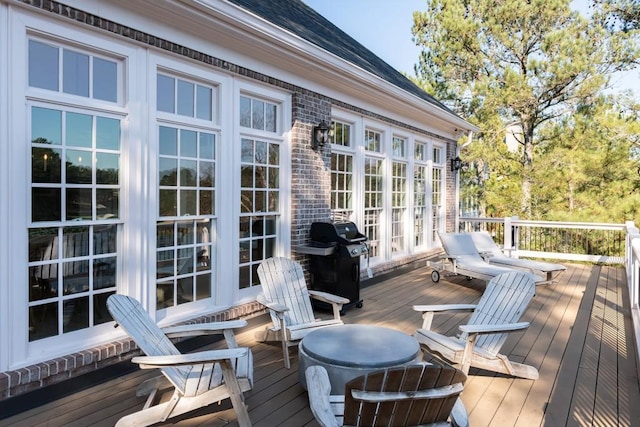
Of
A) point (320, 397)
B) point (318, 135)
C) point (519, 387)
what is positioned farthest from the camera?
point (318, 135)

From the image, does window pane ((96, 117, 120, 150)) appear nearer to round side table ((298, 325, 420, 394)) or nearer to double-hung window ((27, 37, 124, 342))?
double-hung window ((27, 37, 124, 342))

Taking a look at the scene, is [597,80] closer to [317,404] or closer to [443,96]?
[443,96]

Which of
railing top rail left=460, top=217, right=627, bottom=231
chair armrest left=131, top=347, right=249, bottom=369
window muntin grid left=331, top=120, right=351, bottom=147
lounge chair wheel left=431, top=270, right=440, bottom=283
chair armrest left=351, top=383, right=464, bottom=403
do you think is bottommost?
lounge chair wheel left=431, top=270, right=440, bottom=283

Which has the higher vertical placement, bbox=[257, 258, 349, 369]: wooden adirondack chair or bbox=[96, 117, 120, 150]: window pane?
bbox=[96, 117, 120, 150]: window pane

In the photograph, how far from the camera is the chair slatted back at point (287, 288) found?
14.3 ft

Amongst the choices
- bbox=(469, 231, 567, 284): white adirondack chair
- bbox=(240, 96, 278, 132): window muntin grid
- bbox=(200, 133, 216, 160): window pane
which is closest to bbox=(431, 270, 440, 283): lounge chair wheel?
bbox=(469, 231, 567, 284): white adirondack chair

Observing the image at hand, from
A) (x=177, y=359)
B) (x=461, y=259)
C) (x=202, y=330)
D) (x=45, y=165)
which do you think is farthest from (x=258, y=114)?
(x=461, y=259)

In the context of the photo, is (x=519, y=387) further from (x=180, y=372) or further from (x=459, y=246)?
(x=459, y=246)

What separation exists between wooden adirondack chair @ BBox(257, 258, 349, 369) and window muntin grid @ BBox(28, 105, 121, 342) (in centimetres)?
136

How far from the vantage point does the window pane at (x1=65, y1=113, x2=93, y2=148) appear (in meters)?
3.38

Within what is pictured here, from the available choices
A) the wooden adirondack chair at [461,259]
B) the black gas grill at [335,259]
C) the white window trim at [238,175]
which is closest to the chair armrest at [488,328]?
the black gas grill at [335,259]

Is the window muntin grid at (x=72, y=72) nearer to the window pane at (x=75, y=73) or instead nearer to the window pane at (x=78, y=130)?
the window pane at (x=75, y=73)

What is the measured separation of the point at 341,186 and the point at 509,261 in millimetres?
3274

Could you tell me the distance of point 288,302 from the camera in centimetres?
437
